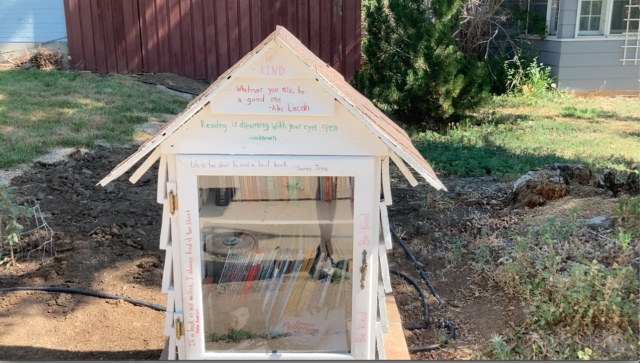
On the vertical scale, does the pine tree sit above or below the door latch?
above

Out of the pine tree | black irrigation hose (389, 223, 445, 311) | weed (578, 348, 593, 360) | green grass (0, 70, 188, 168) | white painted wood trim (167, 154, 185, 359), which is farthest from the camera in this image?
the pine tree

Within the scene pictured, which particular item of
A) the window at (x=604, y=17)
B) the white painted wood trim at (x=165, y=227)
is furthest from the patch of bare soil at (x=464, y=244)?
the window at (x=604, y=17)

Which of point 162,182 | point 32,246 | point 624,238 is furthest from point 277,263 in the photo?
point 32,246

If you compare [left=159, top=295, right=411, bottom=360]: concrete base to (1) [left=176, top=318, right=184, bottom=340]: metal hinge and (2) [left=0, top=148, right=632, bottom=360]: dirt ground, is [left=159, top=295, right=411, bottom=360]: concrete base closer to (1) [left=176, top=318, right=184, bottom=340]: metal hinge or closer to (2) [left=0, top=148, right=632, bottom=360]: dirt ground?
(2) [left=0, top=148, right=632, bottom=360]: dirt ground

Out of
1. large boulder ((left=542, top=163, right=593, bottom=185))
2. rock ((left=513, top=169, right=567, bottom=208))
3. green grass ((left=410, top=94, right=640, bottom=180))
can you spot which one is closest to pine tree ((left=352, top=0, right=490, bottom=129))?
green grass ((left=410, top=94, right=640, bottom=180))

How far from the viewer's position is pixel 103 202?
5.43m

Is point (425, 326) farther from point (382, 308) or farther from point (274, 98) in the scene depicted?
point (274, 98)

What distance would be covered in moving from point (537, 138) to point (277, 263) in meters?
6.45

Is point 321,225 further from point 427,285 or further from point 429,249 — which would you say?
point 429,249

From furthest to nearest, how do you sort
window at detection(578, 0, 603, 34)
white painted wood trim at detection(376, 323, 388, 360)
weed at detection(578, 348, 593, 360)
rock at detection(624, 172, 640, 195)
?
window at detection(578, 0, 603, 34)
rock at detection(624, 172, 640, 195)
weed at detection(578, 348, 593, 360)
white painted wood trim at detection(376, 323, 388, 360)

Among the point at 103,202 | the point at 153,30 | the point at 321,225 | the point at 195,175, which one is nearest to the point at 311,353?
the point at 321,225

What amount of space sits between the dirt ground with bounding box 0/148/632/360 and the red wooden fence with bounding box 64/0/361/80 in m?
5.34

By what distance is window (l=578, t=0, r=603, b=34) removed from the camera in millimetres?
11320

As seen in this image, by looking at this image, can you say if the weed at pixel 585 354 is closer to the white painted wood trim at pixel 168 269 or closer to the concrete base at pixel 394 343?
the concrete base at pixel 394 343
